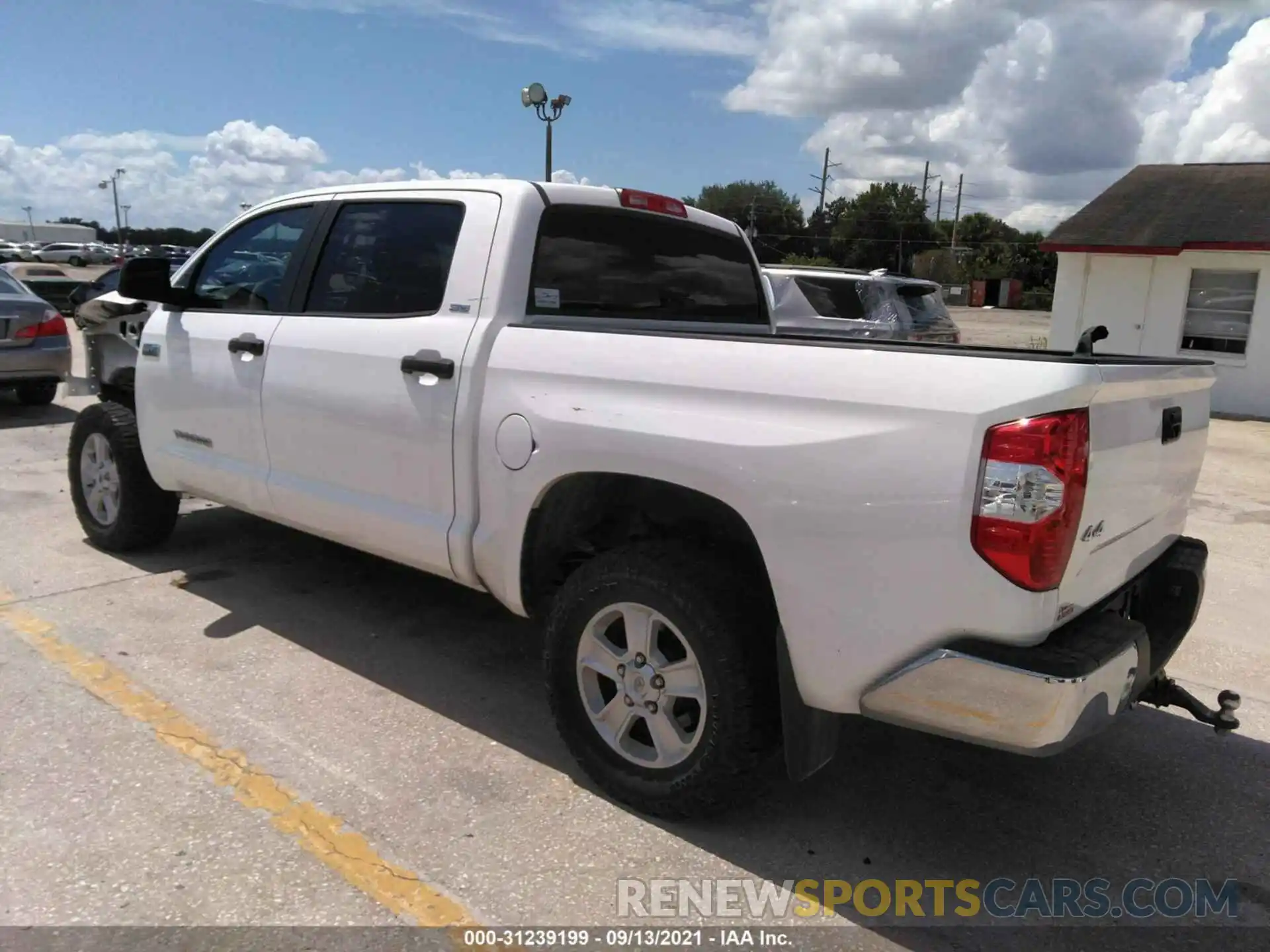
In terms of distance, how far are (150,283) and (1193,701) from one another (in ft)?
15.7

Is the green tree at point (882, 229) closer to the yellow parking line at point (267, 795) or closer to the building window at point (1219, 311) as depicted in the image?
the building window at point (1219, 311)

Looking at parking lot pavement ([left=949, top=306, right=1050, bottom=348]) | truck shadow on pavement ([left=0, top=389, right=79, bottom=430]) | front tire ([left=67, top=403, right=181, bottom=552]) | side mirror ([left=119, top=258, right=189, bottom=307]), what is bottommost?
parking lot pavement ([left=949, top=306, right=1050, bottom=348])

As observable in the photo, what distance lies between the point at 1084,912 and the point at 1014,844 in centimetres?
33

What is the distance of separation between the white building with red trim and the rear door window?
12707 mm

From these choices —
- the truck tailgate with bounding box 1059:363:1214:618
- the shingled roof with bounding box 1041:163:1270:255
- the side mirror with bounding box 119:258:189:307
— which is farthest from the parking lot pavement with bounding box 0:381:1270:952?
the shingled roof with bounding box 1041:163:1270:255

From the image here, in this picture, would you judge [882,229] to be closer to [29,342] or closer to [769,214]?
[769,214]

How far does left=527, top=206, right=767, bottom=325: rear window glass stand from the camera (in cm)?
366

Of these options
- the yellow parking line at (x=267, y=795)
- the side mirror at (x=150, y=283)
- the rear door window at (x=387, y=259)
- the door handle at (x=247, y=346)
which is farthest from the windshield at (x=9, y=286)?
the rear door window at (x=387, y=259)

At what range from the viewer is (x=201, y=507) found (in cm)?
657

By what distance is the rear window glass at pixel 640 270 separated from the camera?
3656 millimetres

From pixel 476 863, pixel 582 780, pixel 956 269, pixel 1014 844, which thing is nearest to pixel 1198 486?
pixel 1014 844

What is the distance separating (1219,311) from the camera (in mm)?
14008

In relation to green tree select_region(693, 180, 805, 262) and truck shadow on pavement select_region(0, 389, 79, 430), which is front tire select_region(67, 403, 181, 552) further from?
green tree select_region(693, 180, 805, 262)

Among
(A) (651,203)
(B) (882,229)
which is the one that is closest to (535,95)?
(A) (651,203)
